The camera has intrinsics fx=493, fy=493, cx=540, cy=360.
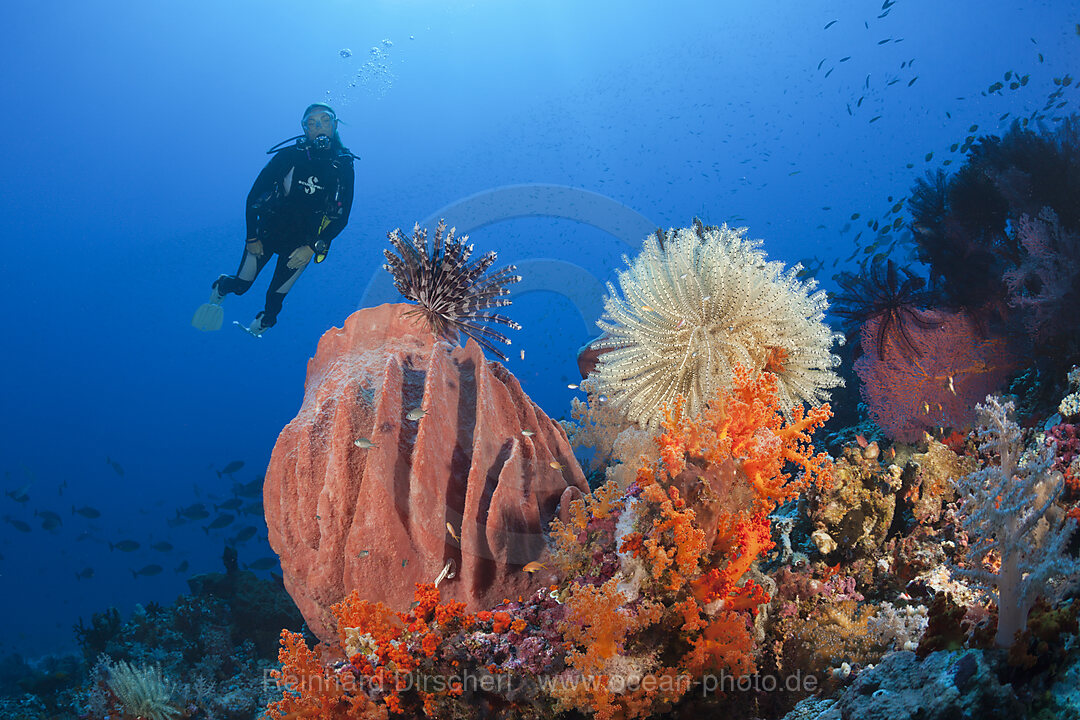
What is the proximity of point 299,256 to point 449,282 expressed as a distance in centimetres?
764

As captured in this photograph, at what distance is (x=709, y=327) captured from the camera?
4.25 meters

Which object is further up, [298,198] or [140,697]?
[298,198]

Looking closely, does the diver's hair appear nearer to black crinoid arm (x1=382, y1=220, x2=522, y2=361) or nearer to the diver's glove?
the diver's glove

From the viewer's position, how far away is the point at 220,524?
19406 mm

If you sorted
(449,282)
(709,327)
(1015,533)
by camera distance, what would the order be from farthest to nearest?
(449,282), (709,327), (1015,533)

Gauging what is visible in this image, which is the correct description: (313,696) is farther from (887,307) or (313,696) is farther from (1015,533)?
(887,307)

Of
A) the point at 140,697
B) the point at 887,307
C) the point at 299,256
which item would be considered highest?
the point at 299,256

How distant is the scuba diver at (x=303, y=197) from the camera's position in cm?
1051

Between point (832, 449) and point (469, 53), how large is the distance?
64031 mm

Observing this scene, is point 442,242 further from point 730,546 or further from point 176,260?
point 176,260

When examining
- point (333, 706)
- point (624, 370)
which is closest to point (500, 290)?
point (624, 370)

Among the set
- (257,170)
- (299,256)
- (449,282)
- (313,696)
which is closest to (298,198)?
(299,256)

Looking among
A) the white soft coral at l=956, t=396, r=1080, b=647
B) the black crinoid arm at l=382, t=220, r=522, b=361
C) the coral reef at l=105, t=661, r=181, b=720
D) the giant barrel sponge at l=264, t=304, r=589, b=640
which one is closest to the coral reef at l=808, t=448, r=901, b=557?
the white soft coral at l=956, t=396, r=1080, b=647

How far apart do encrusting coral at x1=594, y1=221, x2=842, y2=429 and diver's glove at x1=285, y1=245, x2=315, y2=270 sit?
882cm
